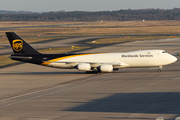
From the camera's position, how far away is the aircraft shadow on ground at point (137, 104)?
110 feet

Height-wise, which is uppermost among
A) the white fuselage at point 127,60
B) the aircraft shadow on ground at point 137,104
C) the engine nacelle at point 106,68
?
the white fuselage at point 127,60

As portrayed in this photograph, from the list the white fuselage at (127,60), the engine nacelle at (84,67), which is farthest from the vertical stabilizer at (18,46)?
the engine nacelle at (84,67)

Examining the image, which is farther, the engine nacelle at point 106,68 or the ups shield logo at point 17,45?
the ups shield logo at point 17,45

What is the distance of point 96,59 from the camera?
201 feet

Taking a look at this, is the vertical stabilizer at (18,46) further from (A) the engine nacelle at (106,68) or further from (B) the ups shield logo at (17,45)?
(A) the engine nacelle at (106,68)

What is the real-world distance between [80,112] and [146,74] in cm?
2804

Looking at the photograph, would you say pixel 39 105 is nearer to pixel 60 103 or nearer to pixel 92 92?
pixel 60 103

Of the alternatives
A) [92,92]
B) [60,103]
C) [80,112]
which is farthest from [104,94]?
[80,112]

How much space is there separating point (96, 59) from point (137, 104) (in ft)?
84.4

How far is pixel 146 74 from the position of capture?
5903cm

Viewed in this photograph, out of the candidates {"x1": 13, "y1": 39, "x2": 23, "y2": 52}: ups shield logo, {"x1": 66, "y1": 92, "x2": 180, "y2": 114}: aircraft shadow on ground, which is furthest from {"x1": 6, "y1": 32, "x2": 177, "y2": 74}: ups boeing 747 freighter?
{"x1": 66, "y1": 92, "x2": 180, "y2": 114}: aircraft shadow on ground

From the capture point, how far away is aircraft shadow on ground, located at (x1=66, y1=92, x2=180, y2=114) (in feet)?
110

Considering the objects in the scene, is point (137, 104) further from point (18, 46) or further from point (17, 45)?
point (17, 45)

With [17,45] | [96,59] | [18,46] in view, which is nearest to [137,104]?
[96,59]
